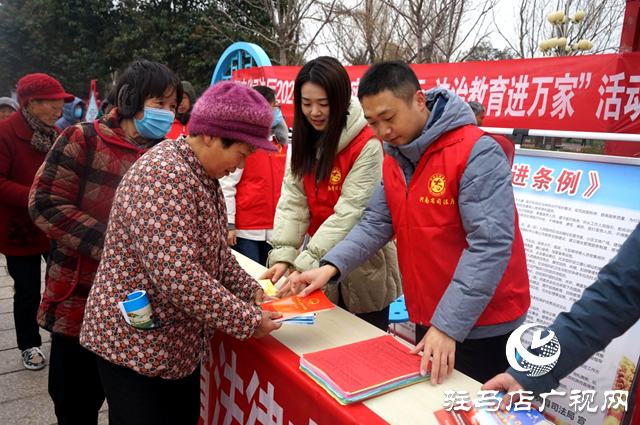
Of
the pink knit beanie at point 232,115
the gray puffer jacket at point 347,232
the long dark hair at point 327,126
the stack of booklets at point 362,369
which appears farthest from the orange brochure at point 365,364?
the long dark hair at point 327,126

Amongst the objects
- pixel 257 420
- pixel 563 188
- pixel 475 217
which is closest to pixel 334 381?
pixel 257 420

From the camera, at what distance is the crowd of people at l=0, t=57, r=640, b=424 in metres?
1.28

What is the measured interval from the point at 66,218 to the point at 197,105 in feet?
2.52

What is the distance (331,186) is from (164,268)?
0.98 meters

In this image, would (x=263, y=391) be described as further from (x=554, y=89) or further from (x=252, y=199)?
(x=554, y=89)

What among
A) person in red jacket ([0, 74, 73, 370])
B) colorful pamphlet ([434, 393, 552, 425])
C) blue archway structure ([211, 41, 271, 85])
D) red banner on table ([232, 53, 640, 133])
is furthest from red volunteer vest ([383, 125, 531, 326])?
blue archway structure ([211, 41, 271, 85])

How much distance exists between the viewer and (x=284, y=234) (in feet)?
6.96

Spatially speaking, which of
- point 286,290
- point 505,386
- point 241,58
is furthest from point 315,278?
point 241,58

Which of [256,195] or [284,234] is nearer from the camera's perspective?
[284,234]

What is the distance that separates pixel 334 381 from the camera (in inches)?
50.8

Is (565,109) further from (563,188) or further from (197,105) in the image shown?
(197,105)

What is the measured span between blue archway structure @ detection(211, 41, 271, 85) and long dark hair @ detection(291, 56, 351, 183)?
451 centimetres

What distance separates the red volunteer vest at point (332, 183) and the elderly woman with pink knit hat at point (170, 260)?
660 mm

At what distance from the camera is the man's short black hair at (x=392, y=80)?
152 centimetres
